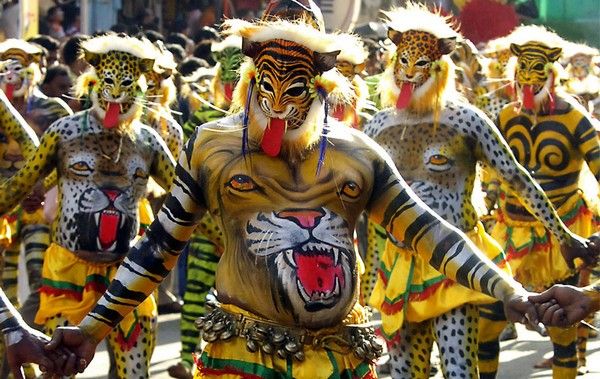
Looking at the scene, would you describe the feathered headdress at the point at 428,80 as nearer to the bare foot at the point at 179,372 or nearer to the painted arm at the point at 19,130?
the painted arm at the point at 19,130

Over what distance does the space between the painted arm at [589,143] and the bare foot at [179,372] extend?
3082mm

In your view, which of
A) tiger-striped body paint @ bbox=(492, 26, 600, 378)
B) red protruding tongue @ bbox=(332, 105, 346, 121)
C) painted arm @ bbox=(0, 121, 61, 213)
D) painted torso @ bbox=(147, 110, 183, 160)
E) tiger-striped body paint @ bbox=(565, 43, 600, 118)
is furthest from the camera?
tiger-striped body paint @ bbox=(565, 43, 600, 118)

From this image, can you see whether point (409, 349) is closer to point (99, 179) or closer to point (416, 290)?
point (416, 290)

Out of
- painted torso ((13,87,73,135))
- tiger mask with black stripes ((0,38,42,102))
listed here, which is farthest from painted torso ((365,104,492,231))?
tiger mask with black stripes ((0,38,42,102))

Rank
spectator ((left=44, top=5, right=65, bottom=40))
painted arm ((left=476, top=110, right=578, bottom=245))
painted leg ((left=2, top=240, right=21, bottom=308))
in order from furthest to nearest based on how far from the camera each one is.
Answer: spectator ((left=44, top=5, right=65, bottom=40)) < painted leg ((left=2, top=240, right=21, bottom=308)) < painted arm ((left=476, top=110, right=578, bottom=245))

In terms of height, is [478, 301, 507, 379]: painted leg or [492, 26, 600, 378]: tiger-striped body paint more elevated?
[492, 26, 600, 378]: tiger-striped body paint

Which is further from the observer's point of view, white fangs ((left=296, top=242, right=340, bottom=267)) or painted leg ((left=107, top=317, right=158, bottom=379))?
painted leg ((left=107, top=317, right=158, bottom=379))

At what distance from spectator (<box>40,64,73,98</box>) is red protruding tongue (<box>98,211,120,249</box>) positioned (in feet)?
15.2

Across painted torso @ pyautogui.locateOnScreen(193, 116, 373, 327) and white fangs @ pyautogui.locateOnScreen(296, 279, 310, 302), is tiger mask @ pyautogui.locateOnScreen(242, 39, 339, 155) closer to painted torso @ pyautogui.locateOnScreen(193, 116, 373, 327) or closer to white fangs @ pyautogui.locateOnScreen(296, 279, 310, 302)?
painted torso @ pyautogui.locateOnScreen(193, 116, 373, 327)

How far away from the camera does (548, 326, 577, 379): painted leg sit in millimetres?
9391

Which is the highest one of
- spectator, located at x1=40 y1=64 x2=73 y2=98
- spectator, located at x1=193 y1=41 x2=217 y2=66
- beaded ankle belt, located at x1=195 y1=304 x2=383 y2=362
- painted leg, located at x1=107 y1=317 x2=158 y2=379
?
beaded ankle belt, located at x1=195 y1=304 x2=383 y2=362

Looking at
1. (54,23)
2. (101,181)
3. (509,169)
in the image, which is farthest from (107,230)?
(54,23)

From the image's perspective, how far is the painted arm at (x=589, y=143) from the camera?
9266 mm

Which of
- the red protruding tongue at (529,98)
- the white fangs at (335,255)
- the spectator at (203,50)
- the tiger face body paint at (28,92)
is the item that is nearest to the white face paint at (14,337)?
the white fangs at (335,255)
